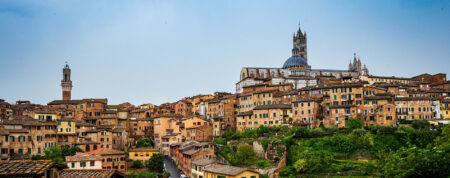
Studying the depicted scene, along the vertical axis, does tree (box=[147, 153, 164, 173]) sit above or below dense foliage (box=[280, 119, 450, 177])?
below

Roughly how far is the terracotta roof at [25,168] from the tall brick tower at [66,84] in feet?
294

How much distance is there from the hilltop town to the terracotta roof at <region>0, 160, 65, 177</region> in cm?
3510

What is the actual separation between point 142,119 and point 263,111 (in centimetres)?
2981

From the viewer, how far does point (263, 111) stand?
69.2m

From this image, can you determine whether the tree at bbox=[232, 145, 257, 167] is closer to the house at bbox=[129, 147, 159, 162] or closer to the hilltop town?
the hilltop town

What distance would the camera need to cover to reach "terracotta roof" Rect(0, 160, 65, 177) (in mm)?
11633

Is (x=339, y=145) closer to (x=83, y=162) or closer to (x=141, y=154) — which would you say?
(x=141, y=154)

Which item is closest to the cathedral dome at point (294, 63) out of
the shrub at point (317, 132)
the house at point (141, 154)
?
the shrub at point (317, 132)

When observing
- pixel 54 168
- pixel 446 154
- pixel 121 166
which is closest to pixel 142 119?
pixel 121 166

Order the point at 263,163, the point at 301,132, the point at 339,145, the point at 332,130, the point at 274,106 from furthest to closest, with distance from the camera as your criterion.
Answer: the point at 274,106, the point at 332,130, the point at 301,132, the point at 263,163, the point at 339,145

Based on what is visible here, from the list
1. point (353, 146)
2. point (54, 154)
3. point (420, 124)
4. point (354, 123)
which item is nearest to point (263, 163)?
point (353, 146)

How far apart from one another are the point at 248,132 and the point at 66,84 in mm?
54634

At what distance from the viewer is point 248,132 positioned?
219 ft

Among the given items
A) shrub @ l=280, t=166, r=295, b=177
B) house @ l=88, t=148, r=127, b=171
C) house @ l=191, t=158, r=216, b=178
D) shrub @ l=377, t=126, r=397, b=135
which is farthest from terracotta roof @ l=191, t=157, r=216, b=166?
shrub @ l=377, t=126, r=397, b=135
